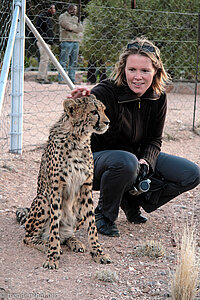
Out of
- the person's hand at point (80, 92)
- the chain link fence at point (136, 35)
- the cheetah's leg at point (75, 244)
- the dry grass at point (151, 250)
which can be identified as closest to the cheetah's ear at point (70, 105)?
the person's hand at point (80, 92)

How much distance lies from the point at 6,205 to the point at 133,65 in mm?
1489

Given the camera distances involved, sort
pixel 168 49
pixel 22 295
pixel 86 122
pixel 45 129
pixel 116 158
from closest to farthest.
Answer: pixel 22 295 < pixel 86 122 < pixel 116 158 < pixel 45 129 < pixel 168 49

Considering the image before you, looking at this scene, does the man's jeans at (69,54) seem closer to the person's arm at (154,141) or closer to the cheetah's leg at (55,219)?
the person's arm at (154,141)

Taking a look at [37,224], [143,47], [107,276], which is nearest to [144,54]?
[143,47]

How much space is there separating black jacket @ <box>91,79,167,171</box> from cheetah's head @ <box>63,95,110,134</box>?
419 mm

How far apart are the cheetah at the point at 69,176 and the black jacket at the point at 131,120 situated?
433mm

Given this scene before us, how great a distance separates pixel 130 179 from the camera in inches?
121

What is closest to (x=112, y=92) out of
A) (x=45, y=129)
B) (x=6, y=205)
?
(x=6, y=205)

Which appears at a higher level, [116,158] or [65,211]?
[116,158]

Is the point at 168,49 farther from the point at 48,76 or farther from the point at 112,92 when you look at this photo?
the point at 112,92

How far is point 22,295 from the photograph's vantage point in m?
2.35

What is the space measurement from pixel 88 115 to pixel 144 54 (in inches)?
27.0

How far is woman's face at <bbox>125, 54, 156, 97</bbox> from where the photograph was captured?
3.16 meters

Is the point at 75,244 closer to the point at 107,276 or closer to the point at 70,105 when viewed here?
the point at 107,276
